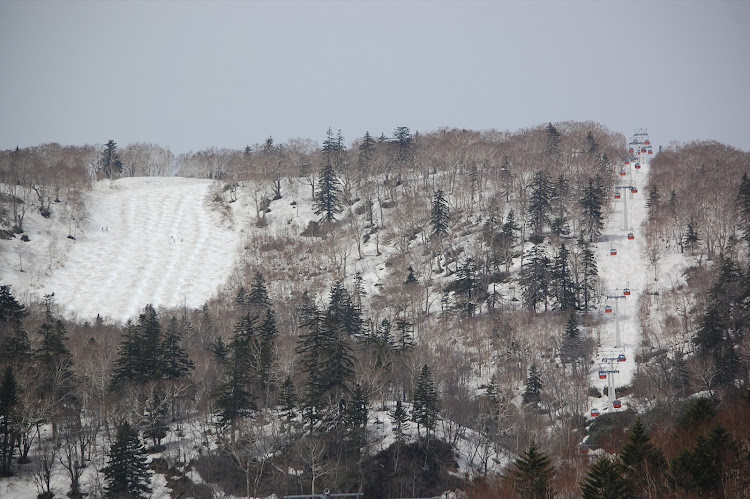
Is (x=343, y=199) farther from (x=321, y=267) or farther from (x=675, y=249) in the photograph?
(x=675, y=249)

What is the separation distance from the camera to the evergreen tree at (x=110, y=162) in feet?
484

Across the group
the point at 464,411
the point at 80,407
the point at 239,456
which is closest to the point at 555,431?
the point at 464,411

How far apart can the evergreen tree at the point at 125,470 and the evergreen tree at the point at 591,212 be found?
68094mm

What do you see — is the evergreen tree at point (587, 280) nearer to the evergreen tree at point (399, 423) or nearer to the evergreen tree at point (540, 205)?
the evergreen tree at point (540, 205)

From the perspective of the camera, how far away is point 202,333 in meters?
74.1

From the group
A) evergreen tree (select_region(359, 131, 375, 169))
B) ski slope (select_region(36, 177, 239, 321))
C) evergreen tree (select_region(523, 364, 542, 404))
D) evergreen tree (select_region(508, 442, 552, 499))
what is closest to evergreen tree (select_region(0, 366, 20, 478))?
evergreen tree (select_region(508, 442, 552, 499))

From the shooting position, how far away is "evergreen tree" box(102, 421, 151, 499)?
46.0 metres

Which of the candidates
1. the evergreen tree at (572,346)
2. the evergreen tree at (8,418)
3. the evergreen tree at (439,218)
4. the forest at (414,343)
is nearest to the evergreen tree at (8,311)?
the forest at (414,343)

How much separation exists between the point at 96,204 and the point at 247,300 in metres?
49.5

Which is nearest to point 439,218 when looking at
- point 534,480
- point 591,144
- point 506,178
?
point 506,178

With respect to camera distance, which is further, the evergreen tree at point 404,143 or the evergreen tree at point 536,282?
the evergreen tree at point 404,143

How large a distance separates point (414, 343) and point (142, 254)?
56542 mm

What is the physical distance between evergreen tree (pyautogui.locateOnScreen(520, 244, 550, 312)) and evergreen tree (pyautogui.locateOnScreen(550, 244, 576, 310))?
1.03m

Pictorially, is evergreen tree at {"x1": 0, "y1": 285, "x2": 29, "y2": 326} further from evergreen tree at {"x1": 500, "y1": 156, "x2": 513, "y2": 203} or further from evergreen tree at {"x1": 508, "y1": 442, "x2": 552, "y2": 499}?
evergreen tree at {"x1": 500, "y1": 156, "x2": 513, "y2": 203}
